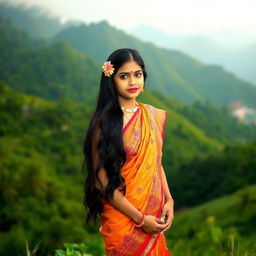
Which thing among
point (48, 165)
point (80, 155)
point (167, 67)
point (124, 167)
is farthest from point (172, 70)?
point (124, 167)

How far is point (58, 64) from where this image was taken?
107 m

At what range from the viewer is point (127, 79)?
220cm

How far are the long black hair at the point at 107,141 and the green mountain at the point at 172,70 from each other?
132 m

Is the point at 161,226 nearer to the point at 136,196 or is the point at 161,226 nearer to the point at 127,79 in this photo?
the point at 136,196

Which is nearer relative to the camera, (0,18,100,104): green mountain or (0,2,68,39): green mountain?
(0,18,100,104): green mountain

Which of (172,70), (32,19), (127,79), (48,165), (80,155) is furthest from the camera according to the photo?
(32,19)

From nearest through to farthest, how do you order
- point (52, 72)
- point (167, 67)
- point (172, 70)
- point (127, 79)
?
point (127, 79), point (52, 72), point (167, 67), point (172, 70)

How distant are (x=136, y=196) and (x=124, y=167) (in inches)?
7.5

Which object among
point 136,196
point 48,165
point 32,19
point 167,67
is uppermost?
point 32,19

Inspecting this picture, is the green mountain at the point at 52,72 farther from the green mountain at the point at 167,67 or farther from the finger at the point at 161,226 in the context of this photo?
the finger at the point at 161,226

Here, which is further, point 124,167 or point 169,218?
point 169,218

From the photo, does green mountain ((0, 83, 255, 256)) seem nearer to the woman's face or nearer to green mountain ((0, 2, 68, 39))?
the woman's face

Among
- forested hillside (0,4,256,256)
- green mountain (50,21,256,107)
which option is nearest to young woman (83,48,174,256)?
forested hillside (0,4,256,256)

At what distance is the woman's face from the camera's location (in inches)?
86.2
